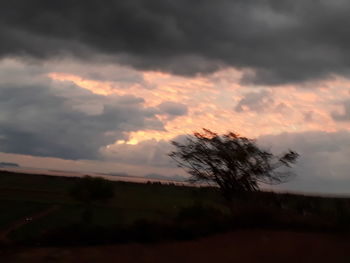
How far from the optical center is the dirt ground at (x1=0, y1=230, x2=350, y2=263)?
1259 centimetres

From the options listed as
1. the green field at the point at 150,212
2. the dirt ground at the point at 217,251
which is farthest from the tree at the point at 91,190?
the dirt ground at the point at 217,251

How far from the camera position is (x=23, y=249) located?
13.1 metres

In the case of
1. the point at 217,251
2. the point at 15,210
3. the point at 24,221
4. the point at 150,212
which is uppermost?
the point at 150,212

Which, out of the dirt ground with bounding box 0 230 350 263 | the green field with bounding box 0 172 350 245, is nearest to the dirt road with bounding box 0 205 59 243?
the green field with bounding box 0 172 350 245

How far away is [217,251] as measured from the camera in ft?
44.6

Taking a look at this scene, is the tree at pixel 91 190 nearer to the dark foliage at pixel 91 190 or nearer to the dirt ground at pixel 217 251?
the dark foliage at pixel 91 190

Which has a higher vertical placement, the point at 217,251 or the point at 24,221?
the point at 217,251

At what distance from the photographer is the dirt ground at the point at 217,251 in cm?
1259

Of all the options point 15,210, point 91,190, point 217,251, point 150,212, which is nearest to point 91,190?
point 91,190

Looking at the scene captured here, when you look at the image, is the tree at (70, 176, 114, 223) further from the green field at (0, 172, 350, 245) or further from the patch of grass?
the patch of grass

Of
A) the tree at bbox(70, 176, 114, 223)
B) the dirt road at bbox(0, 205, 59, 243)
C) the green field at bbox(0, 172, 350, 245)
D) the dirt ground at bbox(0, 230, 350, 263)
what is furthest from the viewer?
the tree at bbox(70, 176, 114, 223)

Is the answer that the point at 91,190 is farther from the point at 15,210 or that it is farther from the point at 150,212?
the point at 15,210

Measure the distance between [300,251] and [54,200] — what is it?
232 feet

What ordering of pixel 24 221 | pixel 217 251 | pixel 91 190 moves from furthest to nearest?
pixel 91 190
pixel 24 221
pixel 217 251
